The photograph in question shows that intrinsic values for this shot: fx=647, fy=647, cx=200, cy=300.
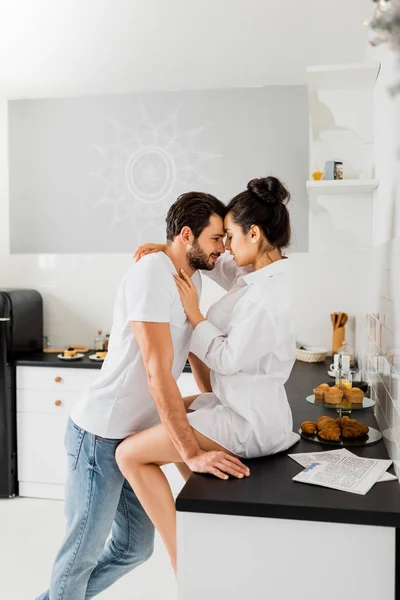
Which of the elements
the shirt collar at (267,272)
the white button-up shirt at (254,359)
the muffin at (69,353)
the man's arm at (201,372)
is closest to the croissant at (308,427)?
the white button-up shirt at (254,359)

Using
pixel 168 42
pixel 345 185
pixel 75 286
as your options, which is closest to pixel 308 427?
pixel 345 185

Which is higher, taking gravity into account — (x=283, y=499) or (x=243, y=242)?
(x=243, y=242)

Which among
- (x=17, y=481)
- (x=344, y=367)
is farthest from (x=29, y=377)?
(x=344, y=367)

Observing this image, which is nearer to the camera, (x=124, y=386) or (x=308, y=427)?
(x=124, y=386)

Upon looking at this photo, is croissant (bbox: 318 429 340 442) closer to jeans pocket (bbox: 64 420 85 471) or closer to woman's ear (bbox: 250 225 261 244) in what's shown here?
woman's ear (bbox: 250 225 261 244)

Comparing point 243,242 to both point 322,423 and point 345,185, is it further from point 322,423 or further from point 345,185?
point 345,185

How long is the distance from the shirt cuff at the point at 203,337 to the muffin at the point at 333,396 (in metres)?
0.72

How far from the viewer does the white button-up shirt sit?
195 cm

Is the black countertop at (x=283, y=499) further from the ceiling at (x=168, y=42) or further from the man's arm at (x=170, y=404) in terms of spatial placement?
the ceiling at (x=168, y=42)

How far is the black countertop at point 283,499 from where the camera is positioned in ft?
5.44

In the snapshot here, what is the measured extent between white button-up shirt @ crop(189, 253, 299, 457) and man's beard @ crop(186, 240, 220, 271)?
9.2 inches

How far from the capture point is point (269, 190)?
2121mm

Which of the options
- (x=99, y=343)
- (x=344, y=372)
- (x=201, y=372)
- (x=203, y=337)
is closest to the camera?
(x=203, y=337)

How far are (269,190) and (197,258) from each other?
35cm
